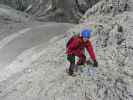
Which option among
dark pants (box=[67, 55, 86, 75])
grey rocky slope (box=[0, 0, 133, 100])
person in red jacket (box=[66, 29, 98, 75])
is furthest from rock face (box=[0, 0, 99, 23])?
person in red jacket (box=[66, 29, 98, 75])

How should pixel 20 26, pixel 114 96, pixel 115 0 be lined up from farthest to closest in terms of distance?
pixel 20 26 < pixel 115 0 < pixel 114 96

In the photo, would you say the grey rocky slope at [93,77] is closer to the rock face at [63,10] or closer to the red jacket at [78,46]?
the red jacket at [78,46]

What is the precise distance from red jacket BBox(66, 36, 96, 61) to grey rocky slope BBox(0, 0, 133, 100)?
60 cm

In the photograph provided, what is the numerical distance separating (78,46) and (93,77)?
2.80ft

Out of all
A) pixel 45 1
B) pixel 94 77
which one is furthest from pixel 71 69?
pixel 45 1

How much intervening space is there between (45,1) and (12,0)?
11.7 ft

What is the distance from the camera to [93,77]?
716 centimetres

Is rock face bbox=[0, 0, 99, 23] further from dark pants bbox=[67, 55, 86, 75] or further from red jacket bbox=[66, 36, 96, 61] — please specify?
red jacket bbox=[66, 36, 96, 61]

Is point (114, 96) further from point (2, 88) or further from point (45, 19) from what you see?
point (45, 19)

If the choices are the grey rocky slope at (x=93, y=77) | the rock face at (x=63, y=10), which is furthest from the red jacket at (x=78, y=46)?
the rock face at (x=63, y=10)

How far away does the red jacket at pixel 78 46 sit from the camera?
692 centimetres

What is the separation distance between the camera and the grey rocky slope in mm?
6727

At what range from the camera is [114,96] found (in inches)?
256

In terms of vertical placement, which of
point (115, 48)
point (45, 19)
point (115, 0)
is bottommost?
point (45, 19)
